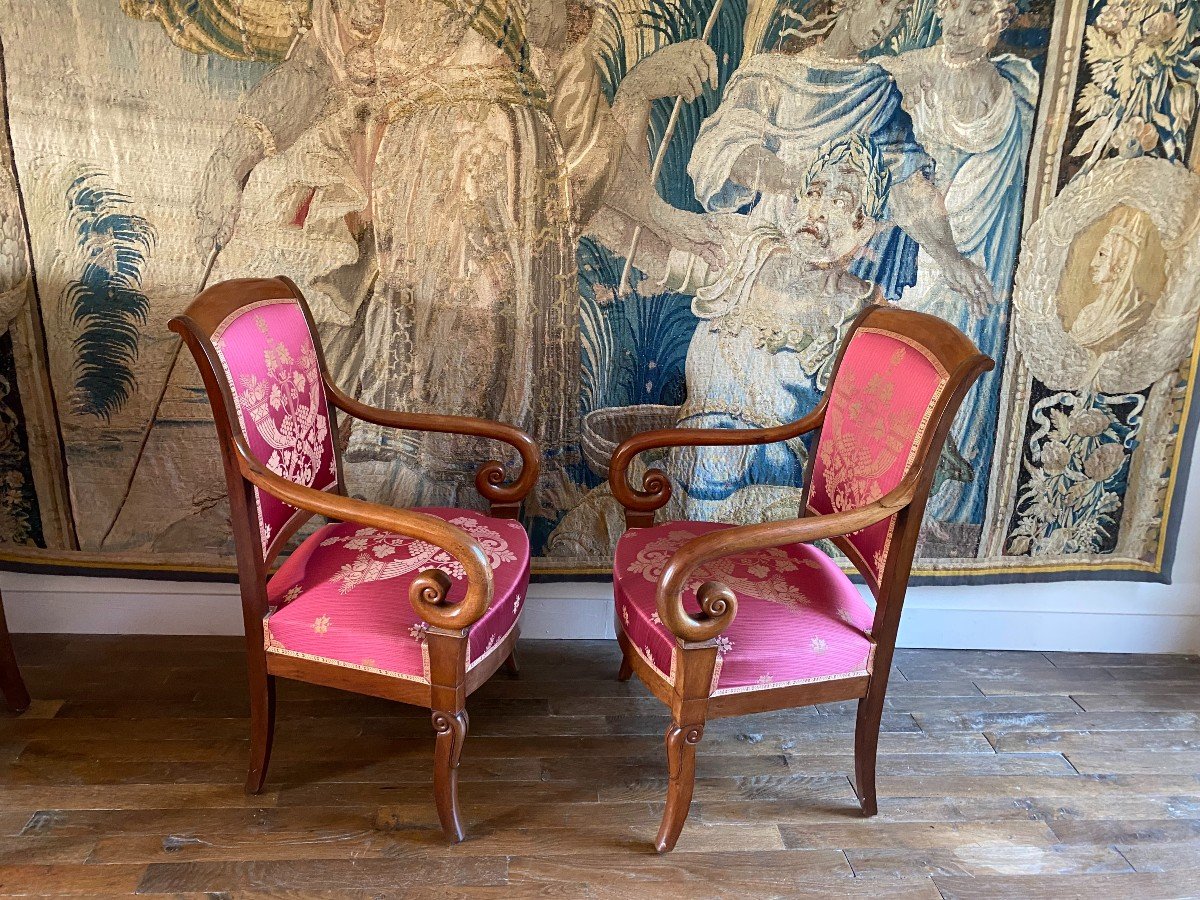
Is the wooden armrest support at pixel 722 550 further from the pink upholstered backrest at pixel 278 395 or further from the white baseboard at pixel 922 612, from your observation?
the white baseboard at pixel 922 612

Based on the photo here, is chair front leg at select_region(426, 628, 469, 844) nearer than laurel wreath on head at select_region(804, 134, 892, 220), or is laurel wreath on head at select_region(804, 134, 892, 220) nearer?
chair front leg at select_region(426, 628, 469, 844)

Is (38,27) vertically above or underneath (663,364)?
above

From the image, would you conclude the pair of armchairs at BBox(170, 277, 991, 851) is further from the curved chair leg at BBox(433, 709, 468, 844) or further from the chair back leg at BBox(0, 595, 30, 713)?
the chair back leg at BBox(0, 595, 30, 713)

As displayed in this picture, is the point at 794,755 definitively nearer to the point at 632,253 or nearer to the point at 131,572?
the point at 632,253

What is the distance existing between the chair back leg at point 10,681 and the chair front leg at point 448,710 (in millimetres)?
1162

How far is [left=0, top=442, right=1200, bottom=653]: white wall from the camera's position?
238 centimetres

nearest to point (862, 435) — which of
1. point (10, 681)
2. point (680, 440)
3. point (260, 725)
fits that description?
point (680, 440)

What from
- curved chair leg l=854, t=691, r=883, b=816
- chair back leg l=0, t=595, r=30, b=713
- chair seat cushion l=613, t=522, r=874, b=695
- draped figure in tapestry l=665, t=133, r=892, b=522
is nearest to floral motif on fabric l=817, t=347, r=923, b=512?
chair seat cushion l=613, t=522, r=874, b=695

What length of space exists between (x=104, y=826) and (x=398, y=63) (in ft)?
5.96

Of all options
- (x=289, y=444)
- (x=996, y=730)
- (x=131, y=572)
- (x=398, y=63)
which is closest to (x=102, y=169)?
(x=398, y=63)

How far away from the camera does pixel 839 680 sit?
1.65 m

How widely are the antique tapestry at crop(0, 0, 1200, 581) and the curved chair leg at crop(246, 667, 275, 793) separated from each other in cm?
69

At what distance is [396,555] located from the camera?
1.78 metres

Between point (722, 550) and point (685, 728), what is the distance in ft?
1.21
